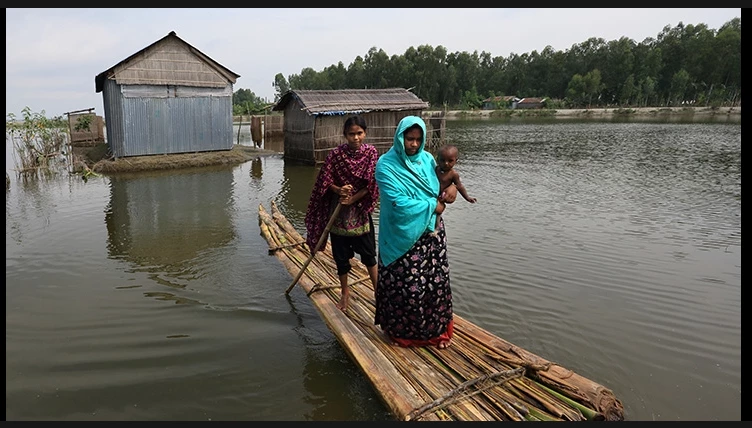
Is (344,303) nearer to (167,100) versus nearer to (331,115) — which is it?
(331,115)

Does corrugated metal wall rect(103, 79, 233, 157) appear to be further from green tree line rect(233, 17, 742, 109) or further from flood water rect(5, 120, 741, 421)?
green tree line rect(233, 17, 742, 109)

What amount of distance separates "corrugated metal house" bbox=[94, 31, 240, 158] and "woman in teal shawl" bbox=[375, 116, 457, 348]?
42.3ft

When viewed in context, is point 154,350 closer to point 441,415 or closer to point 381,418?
point 381,418

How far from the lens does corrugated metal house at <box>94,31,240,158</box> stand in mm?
12969

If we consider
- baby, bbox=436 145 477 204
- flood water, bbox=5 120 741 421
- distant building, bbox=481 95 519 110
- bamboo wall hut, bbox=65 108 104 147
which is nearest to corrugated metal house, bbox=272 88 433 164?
flood water, bbox=5 120 741 421

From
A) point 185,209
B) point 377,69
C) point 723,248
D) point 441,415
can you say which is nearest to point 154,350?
point 441,415

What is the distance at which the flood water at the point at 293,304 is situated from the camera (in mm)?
3010

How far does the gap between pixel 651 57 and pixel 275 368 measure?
61.4 meters

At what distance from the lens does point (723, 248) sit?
5840 millimetres

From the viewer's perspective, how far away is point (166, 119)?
45.2ft

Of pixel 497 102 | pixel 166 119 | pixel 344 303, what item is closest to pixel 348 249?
pixel 344 303

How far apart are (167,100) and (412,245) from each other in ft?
43.8

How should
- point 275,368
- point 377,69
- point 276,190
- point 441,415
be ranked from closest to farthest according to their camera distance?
point 441,415 < point 275,368 < point 276,190 < point 377,69

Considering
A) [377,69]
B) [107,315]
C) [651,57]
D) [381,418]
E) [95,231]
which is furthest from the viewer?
[377,69]
